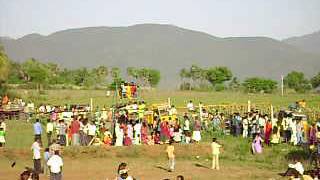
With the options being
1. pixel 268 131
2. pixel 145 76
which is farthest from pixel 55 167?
pixel 145 76

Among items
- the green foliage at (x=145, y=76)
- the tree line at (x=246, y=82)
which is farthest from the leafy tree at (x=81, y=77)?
the tree line at (x=246, y=82)

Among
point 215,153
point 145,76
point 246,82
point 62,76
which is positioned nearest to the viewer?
point 215,153

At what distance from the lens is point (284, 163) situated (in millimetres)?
20594

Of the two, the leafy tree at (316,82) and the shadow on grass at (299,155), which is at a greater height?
the leafy tree at (316,82)

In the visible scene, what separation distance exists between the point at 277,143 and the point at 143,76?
9290cm

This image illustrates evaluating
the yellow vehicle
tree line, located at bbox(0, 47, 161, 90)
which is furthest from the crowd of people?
tree line, located at bbox(0, 47, 161, 90)

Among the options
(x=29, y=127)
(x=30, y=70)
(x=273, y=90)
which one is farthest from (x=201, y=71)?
(x=29, y=127)

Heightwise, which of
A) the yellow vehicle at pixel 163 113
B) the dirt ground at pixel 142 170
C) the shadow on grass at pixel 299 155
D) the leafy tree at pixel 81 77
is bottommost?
the dirt ground at pixel 142 170

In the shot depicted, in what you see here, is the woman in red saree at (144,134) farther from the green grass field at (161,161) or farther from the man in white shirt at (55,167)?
the man in white shirt at (55,167)

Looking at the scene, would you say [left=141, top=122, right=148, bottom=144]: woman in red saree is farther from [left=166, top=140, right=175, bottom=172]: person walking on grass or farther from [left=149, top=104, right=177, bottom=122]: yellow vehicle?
[left=166, top=140, right=175, bottom=172]: person walking on grass

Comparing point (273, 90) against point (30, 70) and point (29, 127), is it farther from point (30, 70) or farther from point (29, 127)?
point (29, 127)

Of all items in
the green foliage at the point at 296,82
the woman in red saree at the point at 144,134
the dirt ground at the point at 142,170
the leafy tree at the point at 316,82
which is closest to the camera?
the dirt ground at the point at 142,170

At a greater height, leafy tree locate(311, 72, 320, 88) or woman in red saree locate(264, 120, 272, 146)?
leafy tree locate(311, 72, 320, 88)

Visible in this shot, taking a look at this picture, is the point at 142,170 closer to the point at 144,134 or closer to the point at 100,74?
the point at 144,134
